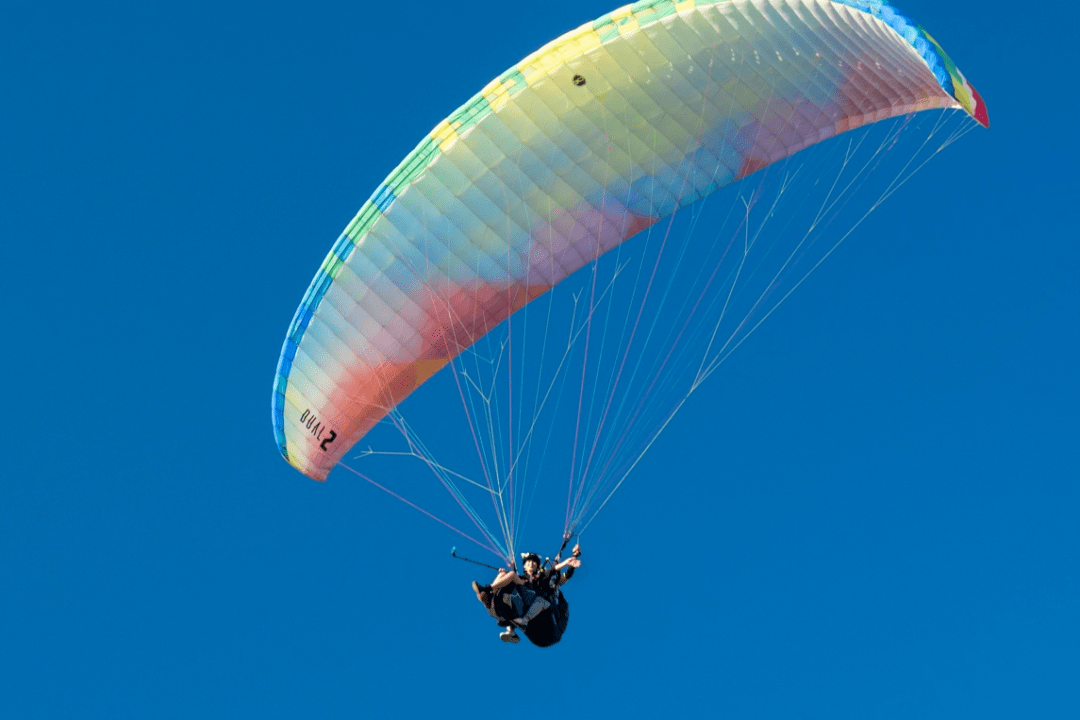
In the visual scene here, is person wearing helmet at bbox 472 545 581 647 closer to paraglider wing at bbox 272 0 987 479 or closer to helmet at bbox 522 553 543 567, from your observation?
helmet at bbox 522 553 543 567

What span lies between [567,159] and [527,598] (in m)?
4.29

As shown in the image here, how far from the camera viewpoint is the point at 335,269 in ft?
57.2

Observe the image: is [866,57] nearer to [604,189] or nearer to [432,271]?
[604,189]

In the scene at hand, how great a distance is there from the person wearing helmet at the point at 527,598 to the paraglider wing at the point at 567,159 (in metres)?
2.57

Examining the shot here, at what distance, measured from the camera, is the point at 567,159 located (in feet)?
56.4

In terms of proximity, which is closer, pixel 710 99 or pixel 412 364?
pixel 710 99

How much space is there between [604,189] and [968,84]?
3.65m

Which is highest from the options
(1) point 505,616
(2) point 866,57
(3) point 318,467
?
(2) point 866,57

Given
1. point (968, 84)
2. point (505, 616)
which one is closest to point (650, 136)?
point (968, 84)

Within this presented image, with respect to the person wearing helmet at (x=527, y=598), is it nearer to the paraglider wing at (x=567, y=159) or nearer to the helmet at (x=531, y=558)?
the helmet at (x=531, y=558)

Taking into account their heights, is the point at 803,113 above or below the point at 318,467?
above

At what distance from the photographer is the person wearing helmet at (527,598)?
16.7 metres

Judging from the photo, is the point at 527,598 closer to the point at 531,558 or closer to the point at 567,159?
the point at 531,558

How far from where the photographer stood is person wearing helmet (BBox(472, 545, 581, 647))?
54.7 feet
